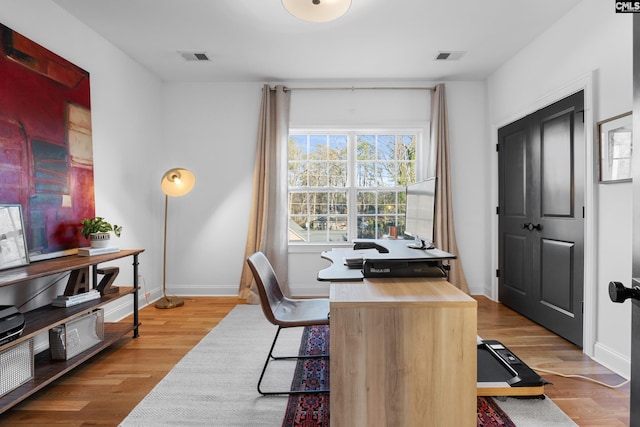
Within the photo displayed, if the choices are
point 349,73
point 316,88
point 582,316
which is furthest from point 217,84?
point 582,316

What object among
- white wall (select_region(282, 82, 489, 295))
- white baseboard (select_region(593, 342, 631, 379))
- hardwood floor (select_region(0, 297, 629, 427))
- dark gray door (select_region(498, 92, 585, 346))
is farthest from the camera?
white wall (select_region(282, 82, 489, 295))

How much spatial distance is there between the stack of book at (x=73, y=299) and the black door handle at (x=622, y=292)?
2.90 m

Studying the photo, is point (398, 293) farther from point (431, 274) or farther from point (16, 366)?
point (16, 366)

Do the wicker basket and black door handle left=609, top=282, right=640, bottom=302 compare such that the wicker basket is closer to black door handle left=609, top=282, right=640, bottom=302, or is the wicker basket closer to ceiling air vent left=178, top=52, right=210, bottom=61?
black door handle left=609, top=282, right=640, bottom=302

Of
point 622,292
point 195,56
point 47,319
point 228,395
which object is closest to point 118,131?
point 195,56

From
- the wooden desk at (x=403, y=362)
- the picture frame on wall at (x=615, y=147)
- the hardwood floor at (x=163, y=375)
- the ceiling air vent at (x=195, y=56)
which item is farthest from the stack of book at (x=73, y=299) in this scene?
the picture frame on wall at (x=615, y=147)

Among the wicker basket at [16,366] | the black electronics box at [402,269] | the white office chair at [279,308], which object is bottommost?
the wicker basket at [16,366]

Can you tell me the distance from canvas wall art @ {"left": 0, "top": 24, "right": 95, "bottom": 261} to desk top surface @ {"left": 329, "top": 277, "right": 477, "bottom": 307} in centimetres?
221

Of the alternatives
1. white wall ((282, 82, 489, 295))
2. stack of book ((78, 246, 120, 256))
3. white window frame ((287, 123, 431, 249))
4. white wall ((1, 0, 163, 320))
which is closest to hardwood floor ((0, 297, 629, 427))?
white wall ((1, 0, 163, 320))

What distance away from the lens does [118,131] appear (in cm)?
354

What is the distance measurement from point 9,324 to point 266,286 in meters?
1.31

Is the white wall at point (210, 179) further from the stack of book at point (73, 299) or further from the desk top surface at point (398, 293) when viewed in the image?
the desk top surface at point (398, 293)

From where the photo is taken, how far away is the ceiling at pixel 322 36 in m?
2.79

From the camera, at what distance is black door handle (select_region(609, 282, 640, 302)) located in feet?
2.39
